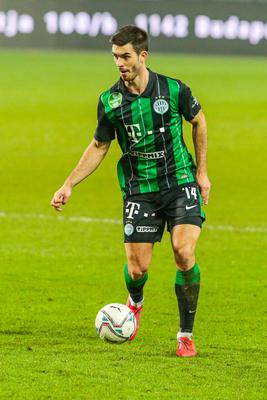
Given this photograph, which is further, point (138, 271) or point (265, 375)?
point (138, 271)

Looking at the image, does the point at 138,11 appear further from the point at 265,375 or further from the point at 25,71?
the point at 265,375

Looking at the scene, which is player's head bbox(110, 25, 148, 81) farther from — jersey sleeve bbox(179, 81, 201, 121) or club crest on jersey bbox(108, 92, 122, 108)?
jersey sleeve bbox(179, 81, 201, 121)

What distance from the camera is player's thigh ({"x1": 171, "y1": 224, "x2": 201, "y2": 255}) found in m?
7.63

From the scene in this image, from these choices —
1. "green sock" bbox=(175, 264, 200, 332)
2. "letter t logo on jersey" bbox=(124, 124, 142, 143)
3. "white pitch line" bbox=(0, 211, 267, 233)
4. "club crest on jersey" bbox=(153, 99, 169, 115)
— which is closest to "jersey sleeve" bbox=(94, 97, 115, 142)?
"letter t logo on jersey" bbox=(124, 124, 142, 143)

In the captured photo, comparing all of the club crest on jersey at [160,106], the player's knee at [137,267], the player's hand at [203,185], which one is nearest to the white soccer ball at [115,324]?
the player's knee at [137,267]

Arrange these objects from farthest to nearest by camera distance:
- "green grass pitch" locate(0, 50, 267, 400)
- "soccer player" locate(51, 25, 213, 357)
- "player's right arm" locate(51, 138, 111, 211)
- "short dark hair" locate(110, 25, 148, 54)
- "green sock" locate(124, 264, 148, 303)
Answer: "green sock" locate(124, 264, 148, 303)
"player's right arm" locate(51, 138, 111, 211)
"soccer player" locate(51, 25, 213, 357)
"short dark hair" locate(110, 25, 148, 54)
"green grass pitch" locate(0, 50, 267, 400)

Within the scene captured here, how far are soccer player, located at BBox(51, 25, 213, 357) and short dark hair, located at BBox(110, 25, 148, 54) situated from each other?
190mm

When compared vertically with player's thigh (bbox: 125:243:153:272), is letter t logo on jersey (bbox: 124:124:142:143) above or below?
above

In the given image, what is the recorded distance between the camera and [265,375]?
7.05 meters

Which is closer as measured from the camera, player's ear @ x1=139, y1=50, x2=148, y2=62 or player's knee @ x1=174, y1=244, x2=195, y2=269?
player's ear @ x1=139, y1=50, x2=148, y2=62

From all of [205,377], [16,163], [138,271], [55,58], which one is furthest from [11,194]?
[55,58]

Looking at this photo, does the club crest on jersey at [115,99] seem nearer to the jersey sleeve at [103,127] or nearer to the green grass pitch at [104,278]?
the jersey sleeve at [103,127]

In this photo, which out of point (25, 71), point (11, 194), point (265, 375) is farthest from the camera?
point (25, 71)

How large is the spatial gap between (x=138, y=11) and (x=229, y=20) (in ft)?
10.1
